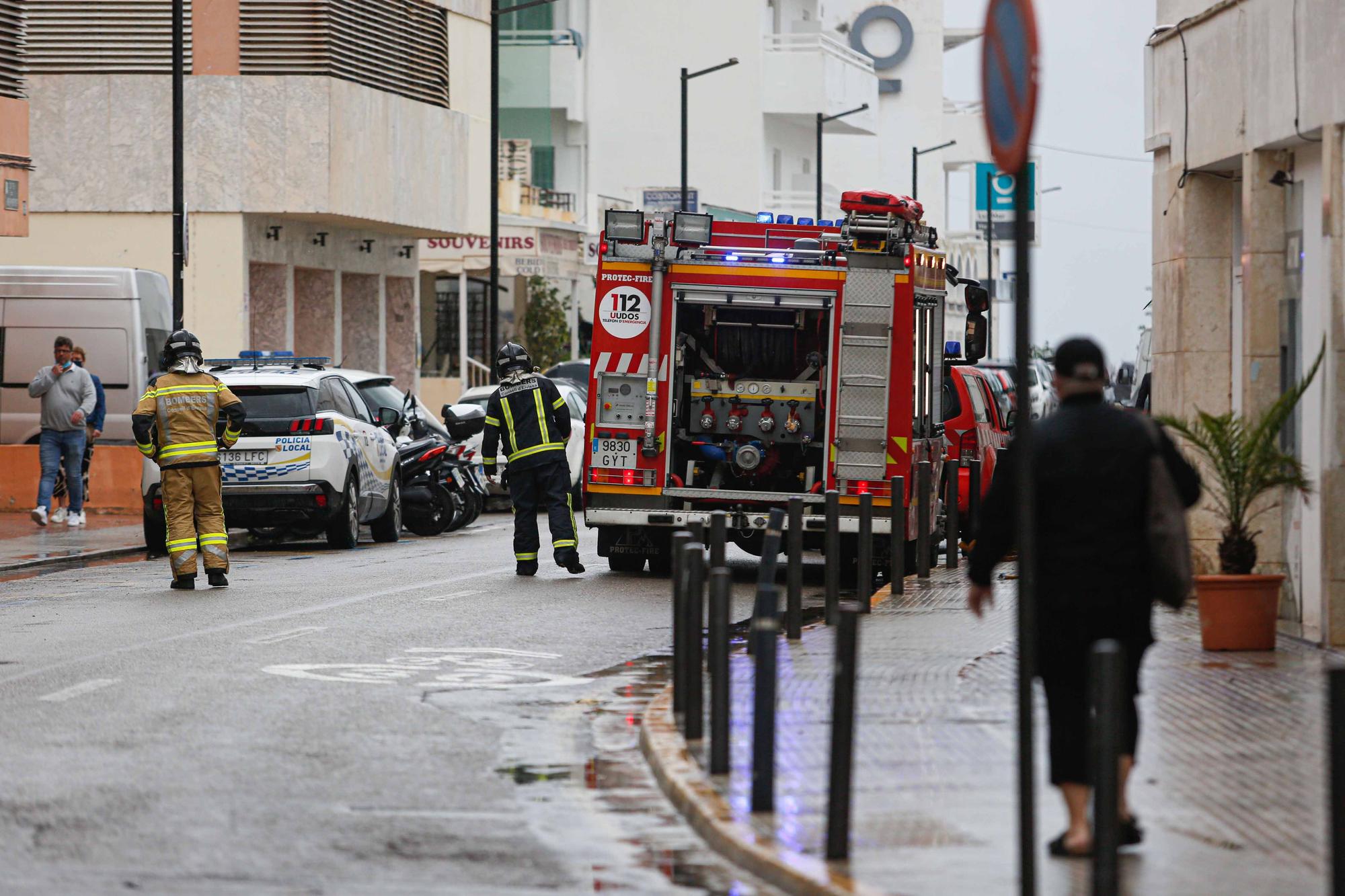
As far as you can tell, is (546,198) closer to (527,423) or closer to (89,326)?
(89,326)

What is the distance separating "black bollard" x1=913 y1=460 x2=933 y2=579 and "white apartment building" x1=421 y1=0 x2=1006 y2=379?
3562cm

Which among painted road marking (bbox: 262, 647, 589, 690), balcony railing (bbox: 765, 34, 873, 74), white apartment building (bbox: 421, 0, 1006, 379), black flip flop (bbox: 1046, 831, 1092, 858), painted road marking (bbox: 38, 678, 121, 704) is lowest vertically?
painted road marking (bbox: 262, 647, 589, 690)

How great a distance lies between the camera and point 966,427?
22.3m

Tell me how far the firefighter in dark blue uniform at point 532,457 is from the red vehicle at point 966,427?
155 inches

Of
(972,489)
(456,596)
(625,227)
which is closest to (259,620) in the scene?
(456,596)

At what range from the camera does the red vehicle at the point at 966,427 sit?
21.9m

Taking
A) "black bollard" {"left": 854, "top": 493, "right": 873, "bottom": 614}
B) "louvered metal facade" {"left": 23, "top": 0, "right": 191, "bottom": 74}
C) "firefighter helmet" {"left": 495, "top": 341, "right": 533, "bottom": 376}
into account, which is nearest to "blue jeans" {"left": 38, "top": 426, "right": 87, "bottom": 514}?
"firefighter helmet" {"left": 495, "top": 341, "right": 533, "bottom": 376}

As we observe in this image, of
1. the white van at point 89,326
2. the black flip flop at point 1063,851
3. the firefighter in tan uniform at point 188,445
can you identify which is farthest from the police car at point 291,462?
the black flip flop at point 1063,851

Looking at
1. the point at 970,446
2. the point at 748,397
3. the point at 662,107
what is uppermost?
the point at 662,107

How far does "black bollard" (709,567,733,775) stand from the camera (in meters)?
8.98

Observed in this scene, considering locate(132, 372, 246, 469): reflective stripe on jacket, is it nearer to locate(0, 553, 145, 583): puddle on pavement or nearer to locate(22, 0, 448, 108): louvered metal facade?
locate(0, 553, 145, 583): puddle on pavement

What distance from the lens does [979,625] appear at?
47.1 feet

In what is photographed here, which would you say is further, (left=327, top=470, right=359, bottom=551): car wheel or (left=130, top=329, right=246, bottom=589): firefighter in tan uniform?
(left=327, top=470, right=359, bottom=551): car wheel

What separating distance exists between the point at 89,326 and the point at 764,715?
21469 mm
